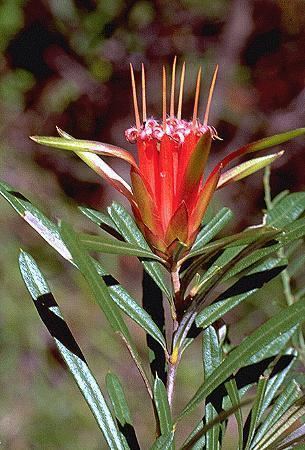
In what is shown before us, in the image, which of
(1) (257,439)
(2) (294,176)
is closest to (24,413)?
(2) (294,176)

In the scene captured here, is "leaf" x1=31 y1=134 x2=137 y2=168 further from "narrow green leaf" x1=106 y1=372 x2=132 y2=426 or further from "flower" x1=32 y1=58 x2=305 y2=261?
"narrow green leaf" x1=106 y1=372 x2=132 y2=426

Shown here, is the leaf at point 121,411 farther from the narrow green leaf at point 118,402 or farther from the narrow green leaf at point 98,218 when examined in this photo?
the narrow green leaf at point 98,218

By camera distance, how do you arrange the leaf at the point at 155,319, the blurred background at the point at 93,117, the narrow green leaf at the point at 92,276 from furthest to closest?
the blurred background at the point at 93,117 → the leaf at the point at 155,319 → the narrow green leaf at the point at 92,276

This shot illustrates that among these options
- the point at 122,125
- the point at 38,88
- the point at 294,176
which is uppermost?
the point at 38,88

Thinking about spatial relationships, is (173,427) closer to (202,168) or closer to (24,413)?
(202,168)

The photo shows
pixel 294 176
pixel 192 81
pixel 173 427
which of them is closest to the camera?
pixel 173 427

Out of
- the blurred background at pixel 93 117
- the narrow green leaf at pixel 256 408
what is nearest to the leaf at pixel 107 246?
the narrow green leaf at pixel 256 408

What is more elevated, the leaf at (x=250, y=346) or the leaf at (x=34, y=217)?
the leaf at (x=34, y=217)
